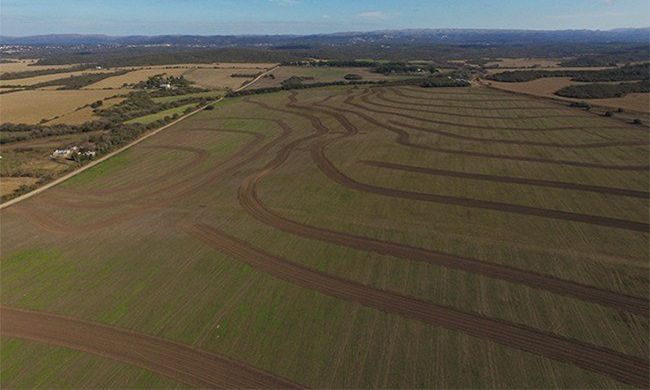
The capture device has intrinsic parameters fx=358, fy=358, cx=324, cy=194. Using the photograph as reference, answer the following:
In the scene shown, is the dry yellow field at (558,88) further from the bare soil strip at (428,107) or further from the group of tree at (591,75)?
the bare soil strip at (428,107)

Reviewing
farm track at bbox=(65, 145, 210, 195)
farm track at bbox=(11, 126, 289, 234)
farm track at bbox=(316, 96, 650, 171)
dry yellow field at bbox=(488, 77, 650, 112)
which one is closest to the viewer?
farm track at bbox=(11, 126, 289, 234)

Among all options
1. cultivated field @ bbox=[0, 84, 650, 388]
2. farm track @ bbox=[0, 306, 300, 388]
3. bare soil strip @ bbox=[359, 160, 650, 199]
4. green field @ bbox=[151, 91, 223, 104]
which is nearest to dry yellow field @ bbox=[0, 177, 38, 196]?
cultivated field @ bbox=[0, 84, 650, 388]

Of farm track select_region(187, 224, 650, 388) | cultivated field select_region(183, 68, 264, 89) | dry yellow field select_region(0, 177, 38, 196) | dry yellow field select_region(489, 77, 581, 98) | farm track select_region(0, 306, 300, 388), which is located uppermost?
cultivated field select_region(183, 68, 264, 89)

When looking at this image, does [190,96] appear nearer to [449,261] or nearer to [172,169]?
[172,169]

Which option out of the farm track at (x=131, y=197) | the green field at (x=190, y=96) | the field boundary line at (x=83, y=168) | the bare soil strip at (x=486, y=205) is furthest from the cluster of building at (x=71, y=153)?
the green field at (x=190, y=96)

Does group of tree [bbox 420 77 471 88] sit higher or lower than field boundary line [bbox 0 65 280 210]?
higher

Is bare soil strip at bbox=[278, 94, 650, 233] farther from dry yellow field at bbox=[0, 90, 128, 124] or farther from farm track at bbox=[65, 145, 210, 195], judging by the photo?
dry yellow field at bbox=[0, 90, 128, 124]
